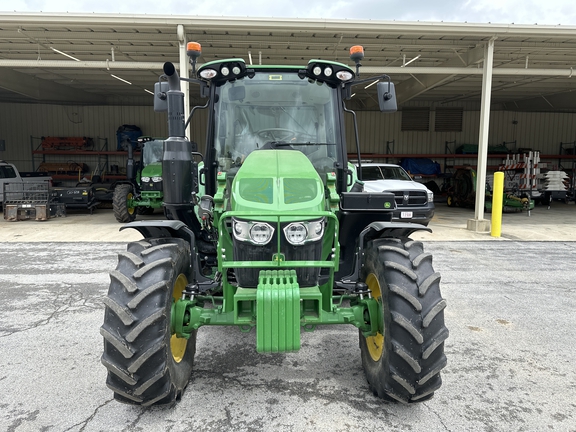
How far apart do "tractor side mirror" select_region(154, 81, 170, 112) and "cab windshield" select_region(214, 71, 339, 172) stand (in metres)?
0.52

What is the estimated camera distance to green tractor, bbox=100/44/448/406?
2.61 meters

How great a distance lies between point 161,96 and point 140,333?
217cm

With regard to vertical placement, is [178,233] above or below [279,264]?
above

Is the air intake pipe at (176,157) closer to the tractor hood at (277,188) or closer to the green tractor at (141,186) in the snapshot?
the tractor hood at (277,188)

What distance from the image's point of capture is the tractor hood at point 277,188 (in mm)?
2875

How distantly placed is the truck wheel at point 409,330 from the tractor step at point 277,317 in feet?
2.05

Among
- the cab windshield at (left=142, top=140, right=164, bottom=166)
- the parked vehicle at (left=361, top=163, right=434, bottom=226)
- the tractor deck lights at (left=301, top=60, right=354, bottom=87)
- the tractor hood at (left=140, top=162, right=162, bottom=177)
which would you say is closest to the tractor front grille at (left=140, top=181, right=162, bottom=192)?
the tractor hood at (left=140, top=162, right=162, bottom=177)

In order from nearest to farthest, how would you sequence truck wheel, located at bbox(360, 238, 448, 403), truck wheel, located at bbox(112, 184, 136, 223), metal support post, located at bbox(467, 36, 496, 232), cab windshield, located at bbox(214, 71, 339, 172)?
1. truck wheel, located at bbox(360, 238, 448, 403)
2. cab windshield, located at bbox(214, 71, 339, 172)
3. metal support post, located at bbox(467, 36, 496, 232)
4. truck wheel, located at bbox(112, 184, 136, 223)

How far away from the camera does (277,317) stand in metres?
2.52

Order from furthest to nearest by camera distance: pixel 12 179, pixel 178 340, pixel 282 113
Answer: pixel 12 179
pixel 282 113
pixel 178 340

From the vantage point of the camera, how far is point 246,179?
10.2 ft

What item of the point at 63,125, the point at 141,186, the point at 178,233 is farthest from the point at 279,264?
the point at 63,125

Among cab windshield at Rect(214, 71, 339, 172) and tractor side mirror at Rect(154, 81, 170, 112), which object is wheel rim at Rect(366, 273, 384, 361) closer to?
cab windshield at Rect(214, 71, 339, 172)

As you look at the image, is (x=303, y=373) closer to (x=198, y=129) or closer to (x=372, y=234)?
(x=372, y=234)
